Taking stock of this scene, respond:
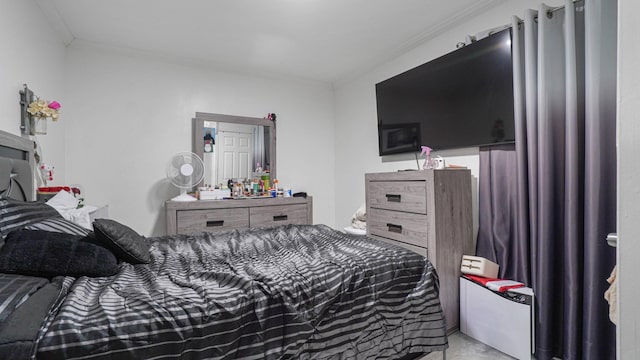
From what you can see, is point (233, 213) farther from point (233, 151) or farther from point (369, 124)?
point (369, 124)

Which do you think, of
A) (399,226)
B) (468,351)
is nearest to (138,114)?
(399,226)

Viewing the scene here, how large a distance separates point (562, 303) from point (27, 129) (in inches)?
142

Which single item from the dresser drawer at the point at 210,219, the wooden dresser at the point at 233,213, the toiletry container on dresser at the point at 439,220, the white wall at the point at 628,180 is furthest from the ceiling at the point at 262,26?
the white wall at the point at 628,180

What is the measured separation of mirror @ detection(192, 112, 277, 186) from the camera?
3445 mm

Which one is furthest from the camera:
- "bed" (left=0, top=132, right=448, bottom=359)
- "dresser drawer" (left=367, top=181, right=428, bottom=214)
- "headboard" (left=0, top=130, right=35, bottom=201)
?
"dresser drawer" (left=367, top=181, right=428, bottom=214)

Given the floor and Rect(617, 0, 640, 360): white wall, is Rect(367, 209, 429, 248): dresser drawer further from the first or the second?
Rect(617, 0, 640, 360): white wall

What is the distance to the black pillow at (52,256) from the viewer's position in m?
1.09

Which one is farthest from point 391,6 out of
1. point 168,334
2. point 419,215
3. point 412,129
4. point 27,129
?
point 27,129

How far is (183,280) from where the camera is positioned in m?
1.22

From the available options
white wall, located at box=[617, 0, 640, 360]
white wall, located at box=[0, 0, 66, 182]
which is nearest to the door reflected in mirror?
white wall, located at box=[0, 0, 66, 182]

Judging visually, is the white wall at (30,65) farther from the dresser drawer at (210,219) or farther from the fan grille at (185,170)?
the dresser drawer at (210,219)

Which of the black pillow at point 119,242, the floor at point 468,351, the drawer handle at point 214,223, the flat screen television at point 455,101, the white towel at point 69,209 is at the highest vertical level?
the flat screen television at point 455,101

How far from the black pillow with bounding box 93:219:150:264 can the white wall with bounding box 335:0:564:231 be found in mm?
2335

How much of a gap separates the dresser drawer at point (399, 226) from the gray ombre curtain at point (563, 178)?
53 cm
